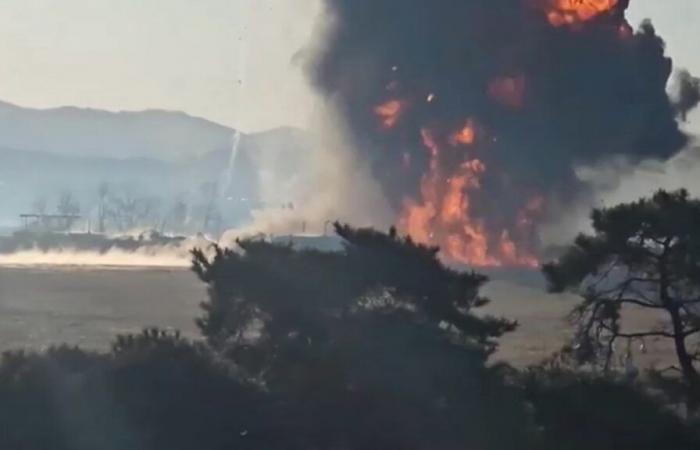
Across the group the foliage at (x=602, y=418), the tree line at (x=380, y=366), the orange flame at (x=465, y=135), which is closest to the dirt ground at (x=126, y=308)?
the tree line at (x=380, y=366)

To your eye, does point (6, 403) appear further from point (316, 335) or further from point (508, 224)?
point (508, 224)

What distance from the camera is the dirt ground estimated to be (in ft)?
162

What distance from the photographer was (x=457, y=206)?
7519cm

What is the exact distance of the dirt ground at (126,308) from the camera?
4934 cm

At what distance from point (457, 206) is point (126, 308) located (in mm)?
18081

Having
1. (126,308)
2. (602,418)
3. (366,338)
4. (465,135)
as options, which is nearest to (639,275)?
(602,418)

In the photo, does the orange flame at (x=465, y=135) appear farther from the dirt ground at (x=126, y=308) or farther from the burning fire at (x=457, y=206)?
the dirt ground at (x=126, y=308)

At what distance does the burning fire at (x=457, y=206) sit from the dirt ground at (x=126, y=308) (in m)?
6.70

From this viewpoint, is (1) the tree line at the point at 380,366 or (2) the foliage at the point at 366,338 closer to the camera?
(1) the tree line at the point at 380,366

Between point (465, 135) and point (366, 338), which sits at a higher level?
point (465, 135)

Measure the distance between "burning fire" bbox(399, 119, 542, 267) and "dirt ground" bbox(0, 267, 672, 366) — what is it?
6698 millimetres

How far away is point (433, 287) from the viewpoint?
44406 mm

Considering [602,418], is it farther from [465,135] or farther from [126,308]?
[465,135]

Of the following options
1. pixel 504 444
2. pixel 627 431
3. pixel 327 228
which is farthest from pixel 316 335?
pixel 327 228
